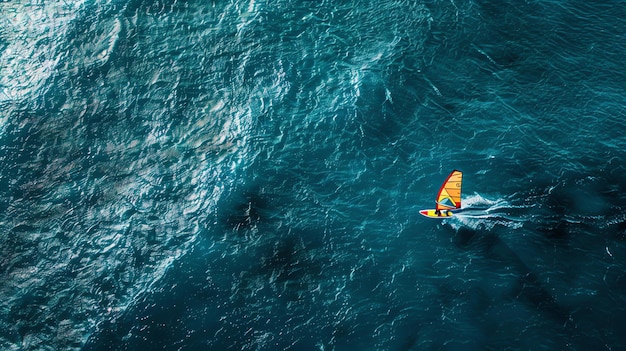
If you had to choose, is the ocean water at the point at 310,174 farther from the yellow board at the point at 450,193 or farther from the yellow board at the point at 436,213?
the yellow board at the point at 450,193

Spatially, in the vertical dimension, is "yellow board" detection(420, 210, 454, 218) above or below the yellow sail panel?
below

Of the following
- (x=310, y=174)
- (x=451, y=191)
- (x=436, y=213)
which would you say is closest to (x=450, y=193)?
(x=451, y=191)

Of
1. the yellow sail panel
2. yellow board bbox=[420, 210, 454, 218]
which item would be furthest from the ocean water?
the yellow sail panel

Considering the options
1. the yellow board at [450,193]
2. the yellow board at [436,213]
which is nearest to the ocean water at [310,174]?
the yellow board at [436,213]

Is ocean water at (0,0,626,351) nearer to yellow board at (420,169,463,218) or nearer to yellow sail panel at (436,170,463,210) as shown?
yellow board at (420,169,463,218)

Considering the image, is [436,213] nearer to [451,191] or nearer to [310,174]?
[451,191]

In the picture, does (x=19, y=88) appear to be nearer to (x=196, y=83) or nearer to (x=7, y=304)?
(x=196, y=83)

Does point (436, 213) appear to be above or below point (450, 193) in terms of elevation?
below
